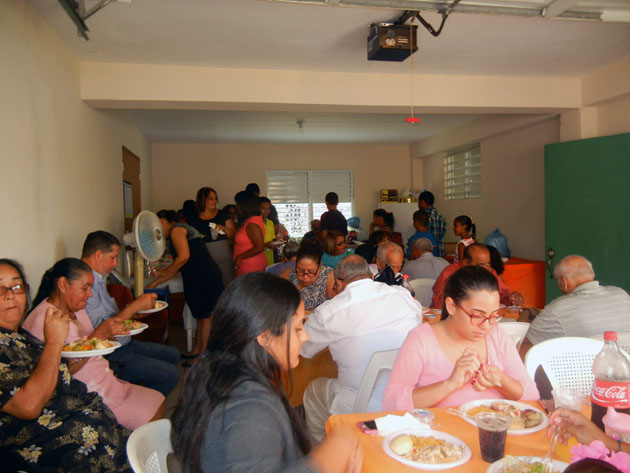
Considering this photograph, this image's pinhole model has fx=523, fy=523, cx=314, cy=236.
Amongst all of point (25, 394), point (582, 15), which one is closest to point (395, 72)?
point (582, 15)

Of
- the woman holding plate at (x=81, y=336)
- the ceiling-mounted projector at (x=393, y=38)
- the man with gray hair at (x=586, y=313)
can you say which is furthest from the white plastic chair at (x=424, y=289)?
the woman holding plate at (x=81, y=336)

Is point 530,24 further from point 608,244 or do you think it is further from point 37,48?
point 37,48

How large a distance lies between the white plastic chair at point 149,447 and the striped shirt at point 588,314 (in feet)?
6.84

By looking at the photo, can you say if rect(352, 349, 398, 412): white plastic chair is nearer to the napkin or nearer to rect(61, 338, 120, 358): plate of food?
the napkin

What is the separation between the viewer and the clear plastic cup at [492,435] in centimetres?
139

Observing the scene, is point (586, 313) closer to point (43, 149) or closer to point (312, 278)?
point (312, 278)

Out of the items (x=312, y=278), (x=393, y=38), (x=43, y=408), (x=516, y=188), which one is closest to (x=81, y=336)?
(x=43, y=408)

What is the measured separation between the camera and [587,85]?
5.13 meters

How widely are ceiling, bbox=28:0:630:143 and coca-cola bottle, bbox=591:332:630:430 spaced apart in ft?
7.53

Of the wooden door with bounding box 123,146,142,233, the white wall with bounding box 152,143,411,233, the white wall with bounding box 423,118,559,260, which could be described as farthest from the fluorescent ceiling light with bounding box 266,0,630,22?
the white wall with bounding box 152,143,411,233

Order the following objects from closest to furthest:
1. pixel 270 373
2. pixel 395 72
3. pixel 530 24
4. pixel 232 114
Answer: pixel 270 373 → pixel 530 24 → pixel 395 72 → pixel 232 114

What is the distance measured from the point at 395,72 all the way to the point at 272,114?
240 cm

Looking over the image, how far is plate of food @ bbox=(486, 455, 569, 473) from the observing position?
1.29 metres

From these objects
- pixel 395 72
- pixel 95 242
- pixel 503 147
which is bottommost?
pixel 95 242
